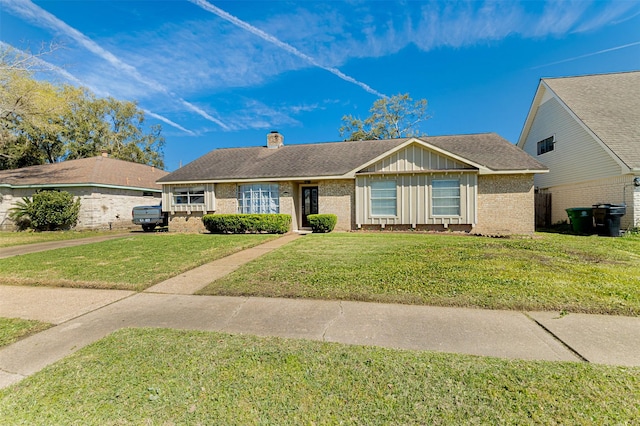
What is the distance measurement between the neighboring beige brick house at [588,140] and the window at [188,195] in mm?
18613

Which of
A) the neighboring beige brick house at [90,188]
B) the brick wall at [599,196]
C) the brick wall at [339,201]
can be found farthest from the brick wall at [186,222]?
the brick wall at [599,196]

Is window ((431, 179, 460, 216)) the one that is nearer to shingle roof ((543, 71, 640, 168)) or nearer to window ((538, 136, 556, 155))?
shingle roof ((543, 71, 640, 168))

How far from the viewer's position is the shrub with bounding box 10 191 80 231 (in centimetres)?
1606

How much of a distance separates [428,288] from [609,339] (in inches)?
86.1

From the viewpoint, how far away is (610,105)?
14211mm

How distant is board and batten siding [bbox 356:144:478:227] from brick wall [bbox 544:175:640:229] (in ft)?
17.9

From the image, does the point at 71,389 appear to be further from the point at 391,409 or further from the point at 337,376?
the point at 391,409

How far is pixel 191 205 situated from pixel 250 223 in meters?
4.21

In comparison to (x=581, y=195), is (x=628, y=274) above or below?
below

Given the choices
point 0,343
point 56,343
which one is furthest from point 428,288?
point 0,343

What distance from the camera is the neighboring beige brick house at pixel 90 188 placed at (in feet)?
55.9

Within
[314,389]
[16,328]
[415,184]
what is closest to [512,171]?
[415,184]

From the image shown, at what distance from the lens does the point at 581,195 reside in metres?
13.8

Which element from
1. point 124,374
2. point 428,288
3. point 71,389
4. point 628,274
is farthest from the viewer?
point 628,274
